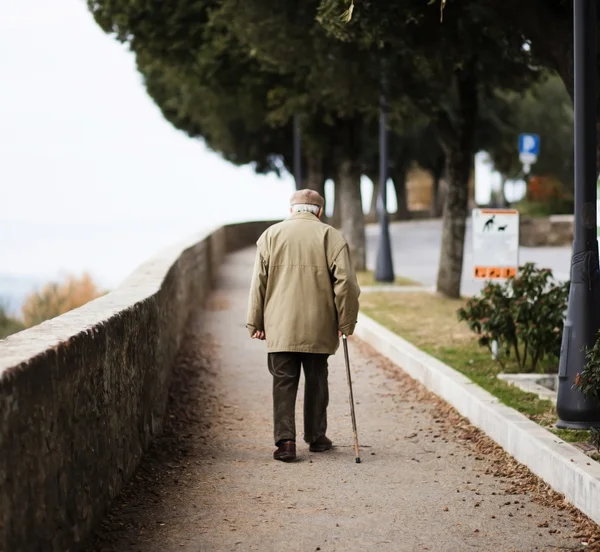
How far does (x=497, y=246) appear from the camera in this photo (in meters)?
12.3

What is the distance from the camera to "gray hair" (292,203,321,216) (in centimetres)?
830

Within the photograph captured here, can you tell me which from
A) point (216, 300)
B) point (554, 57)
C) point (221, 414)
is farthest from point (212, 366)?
point (216, 300)

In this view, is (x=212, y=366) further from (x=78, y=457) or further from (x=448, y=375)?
(x=78, y=457)

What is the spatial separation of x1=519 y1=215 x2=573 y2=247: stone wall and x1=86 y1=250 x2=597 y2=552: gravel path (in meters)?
27.1

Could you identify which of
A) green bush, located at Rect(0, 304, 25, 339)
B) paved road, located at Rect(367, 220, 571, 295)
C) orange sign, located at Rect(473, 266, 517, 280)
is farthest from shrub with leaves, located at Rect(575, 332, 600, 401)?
green bush, located at Rect(0, 304, 25, 339)

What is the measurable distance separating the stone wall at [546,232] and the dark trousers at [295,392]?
29867 millimetres

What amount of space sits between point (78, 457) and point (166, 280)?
5.74 metres

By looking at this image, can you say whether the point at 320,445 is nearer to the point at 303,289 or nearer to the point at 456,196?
the point at 303,289

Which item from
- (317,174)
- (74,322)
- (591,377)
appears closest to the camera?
(74,322)

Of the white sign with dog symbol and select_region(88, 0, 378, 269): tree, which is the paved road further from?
the white sign with dog symbol

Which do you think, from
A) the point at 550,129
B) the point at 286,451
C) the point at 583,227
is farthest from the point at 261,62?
the point at 550,129

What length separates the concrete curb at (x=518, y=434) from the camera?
6512 mm

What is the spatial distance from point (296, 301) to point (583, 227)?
84.8 inches

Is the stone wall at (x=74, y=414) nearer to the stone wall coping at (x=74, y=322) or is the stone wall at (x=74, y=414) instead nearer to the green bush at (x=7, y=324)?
the stone wall coping at (x=74, y=322)
